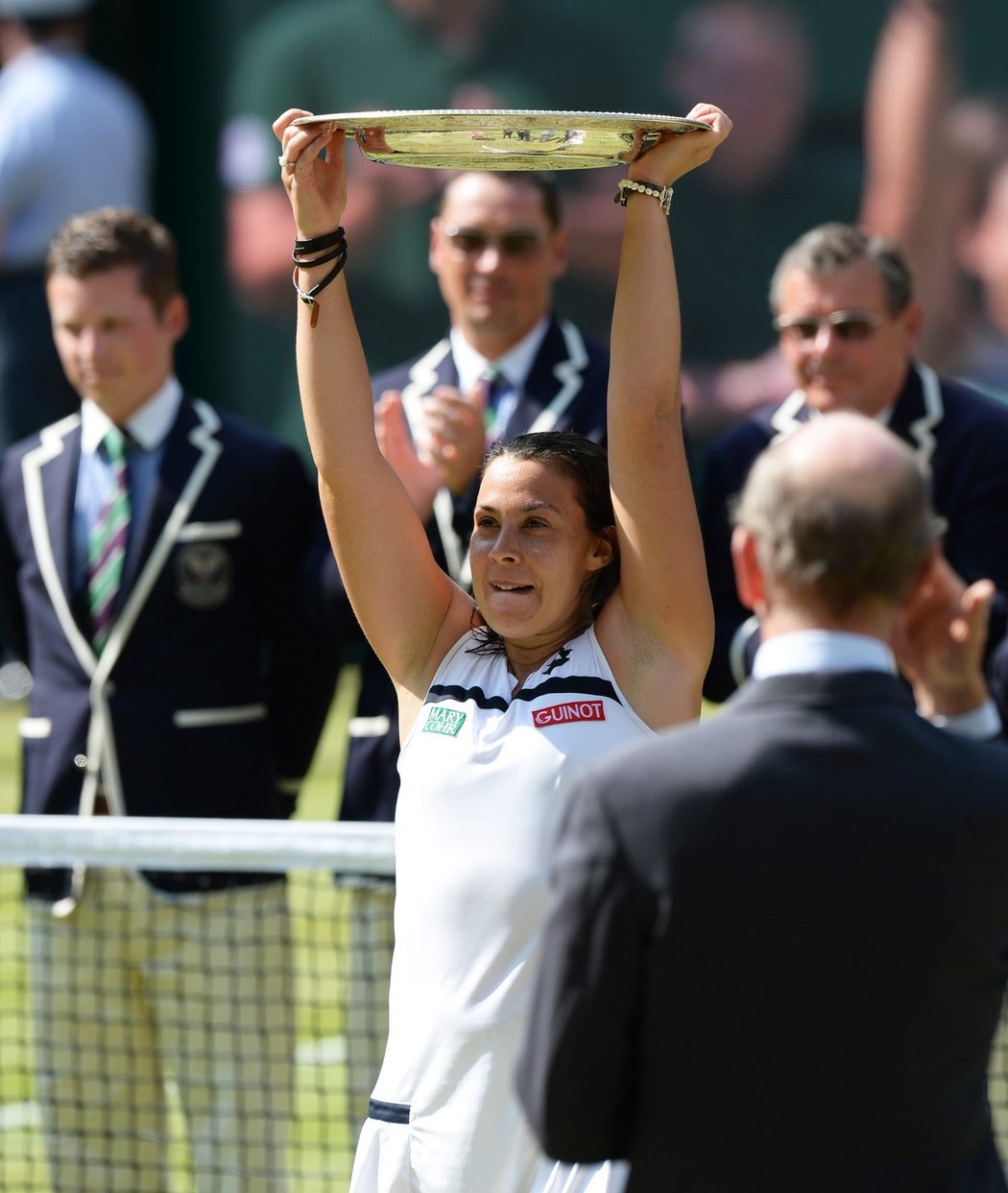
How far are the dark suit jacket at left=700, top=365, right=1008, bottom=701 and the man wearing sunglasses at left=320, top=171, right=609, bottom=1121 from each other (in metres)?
0.59

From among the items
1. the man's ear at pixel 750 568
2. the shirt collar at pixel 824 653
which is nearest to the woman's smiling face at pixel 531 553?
the man's ear at pixel 750 568

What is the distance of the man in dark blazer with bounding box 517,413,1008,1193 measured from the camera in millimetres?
2461

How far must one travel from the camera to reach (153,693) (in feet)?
17.9

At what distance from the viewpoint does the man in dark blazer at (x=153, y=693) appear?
5383mm

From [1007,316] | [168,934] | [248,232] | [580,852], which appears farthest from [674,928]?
[248,232]

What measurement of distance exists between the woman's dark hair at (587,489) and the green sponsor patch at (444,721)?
0.21 meters

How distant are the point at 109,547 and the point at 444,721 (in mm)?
2359

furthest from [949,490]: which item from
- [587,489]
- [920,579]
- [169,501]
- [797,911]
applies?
[797,911]

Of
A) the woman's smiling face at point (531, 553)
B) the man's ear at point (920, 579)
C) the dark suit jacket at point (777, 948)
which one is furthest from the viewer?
the woman's smiling face at point (531, 553)

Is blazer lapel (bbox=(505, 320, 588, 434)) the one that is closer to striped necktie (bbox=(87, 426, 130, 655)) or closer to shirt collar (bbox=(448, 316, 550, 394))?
shirt collar (bbox=(448, 316, 550, 394))

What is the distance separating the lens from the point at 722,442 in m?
5.71

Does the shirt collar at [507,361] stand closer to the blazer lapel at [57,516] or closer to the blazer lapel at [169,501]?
the blazer lapel at [169,501]

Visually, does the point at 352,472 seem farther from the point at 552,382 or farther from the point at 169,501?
the point at 169,501

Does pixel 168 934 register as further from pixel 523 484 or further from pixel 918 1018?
pixel 918 1018
